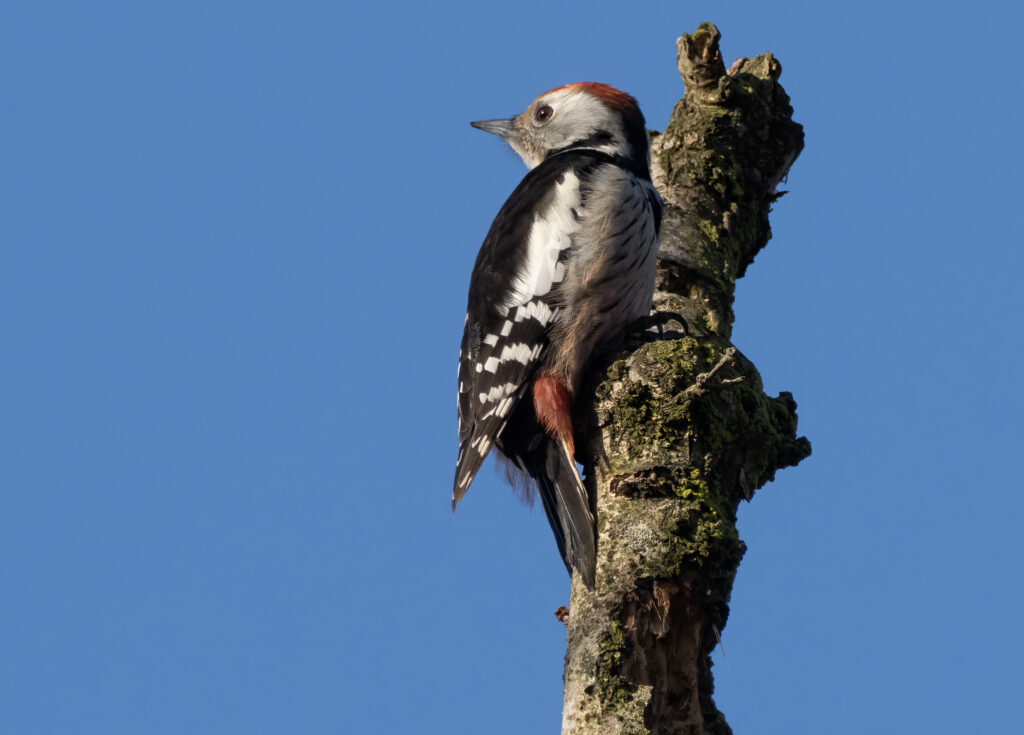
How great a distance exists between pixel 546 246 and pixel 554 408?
2.29 feet

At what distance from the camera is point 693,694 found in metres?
2.79

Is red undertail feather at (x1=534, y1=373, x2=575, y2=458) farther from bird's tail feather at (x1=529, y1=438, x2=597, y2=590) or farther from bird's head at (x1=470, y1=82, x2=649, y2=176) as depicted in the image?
bird's head at (x1=470, y1=82, x2=649, y2=176)

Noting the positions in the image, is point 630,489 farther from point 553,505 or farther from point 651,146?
point 651,146

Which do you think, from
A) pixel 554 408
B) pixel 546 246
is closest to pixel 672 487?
pixel 554 408

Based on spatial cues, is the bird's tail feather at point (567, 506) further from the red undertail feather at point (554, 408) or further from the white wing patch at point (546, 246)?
the white wing patch at point (546, 246)

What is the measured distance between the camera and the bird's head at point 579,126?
4.51 m

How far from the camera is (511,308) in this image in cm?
376

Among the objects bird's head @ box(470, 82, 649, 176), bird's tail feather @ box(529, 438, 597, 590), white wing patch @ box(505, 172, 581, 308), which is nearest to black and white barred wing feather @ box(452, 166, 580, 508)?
white wing patch @ box(505, 172, 581, 308)

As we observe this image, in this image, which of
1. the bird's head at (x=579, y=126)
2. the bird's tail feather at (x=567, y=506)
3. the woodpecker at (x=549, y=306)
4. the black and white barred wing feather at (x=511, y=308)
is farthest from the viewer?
the bird's head at (x=579, y=126)

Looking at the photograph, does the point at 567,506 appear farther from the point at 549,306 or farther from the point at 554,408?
the point at 549,306

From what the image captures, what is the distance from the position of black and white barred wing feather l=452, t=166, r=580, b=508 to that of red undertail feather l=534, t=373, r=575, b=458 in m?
0.10

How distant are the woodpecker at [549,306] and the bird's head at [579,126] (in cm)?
38

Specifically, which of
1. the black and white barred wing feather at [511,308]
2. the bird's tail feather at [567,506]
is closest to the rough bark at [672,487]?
the bird's tail feather at [567,506]

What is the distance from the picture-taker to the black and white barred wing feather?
11.9ft
